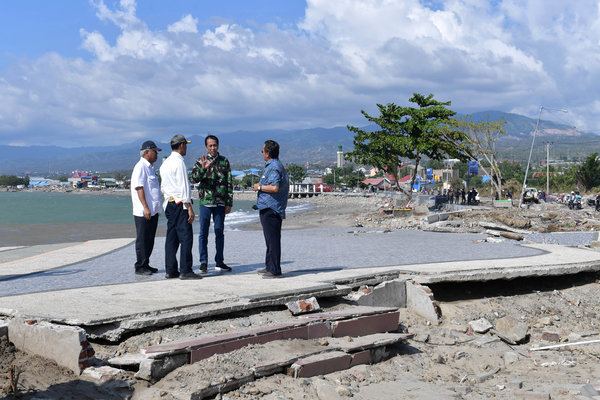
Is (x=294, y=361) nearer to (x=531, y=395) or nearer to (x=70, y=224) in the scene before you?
(x=531, y=395)

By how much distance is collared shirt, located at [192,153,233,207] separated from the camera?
724 centimetres

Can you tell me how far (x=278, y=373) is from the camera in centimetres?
434

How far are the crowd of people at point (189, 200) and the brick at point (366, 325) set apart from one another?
1726mm

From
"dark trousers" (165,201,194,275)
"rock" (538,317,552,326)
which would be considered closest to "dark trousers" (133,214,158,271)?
"dark trousers" (165,201,194,275)

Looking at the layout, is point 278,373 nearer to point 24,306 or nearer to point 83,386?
point 83,386

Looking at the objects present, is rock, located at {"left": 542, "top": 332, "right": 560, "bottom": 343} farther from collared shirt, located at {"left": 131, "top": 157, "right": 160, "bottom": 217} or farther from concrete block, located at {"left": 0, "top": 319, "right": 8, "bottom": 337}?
concrete block, located at {"left": 0, "top": 319, "right": 8, "bottom": 337}

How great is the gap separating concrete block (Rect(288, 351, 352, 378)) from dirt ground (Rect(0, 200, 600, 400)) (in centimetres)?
6

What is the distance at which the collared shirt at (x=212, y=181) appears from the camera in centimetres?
724

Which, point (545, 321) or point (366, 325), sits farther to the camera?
point (545, 321)

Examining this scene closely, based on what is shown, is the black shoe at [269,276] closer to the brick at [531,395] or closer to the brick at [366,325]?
the brick at [366,325]

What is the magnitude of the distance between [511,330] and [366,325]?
7.31ft

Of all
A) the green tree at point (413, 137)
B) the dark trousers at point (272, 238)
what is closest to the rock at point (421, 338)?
the dark trousers at point (272, 238)

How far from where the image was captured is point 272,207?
684 centimetres

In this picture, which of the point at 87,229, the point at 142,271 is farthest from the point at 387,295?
the point at 87,229
